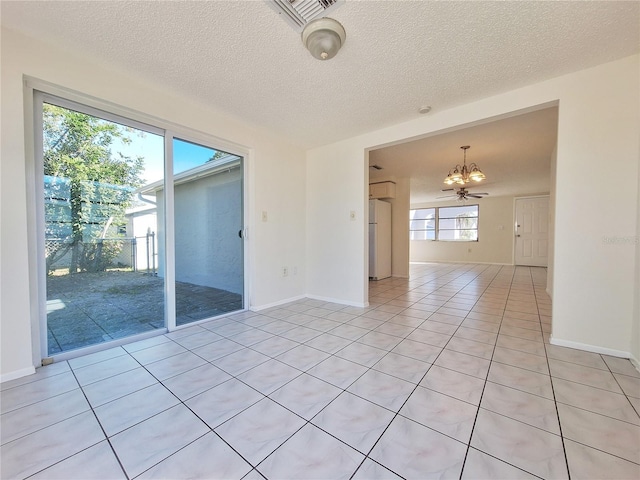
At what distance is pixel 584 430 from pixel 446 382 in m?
0.64

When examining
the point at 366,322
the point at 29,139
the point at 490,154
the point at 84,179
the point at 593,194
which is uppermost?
the point at 490,154

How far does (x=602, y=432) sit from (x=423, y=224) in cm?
956

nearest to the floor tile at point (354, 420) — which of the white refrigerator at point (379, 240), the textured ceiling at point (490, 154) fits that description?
the textured ceiling at point (490, 154)

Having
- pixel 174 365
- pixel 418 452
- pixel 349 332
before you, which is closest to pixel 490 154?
pixel 349 332

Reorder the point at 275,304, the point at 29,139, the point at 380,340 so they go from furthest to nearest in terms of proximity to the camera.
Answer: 1. the point at 275,304
2. the point at 380,340
3. the point at 29,139

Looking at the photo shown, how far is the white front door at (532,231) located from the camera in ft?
26.2

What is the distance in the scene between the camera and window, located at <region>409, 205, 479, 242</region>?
30.4 feet

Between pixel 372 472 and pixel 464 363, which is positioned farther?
pixel 464 363

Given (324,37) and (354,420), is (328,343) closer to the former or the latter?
(354,420)

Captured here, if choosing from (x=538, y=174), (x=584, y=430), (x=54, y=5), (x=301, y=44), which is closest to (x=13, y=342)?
(x=54, y=5)

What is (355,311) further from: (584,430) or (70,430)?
(70,430)

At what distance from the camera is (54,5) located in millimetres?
1562

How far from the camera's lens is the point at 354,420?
1353mm

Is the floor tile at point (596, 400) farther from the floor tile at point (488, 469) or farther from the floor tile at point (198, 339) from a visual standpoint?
the floor tile at point (198, 339)
